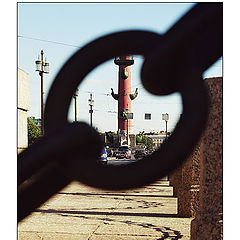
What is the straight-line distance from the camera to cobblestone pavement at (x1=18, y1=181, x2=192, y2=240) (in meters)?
5.55

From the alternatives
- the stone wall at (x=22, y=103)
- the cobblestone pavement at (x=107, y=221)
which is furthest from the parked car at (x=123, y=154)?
the stone wall at (x=22, y=103)

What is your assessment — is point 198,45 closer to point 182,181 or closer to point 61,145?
point 61,145

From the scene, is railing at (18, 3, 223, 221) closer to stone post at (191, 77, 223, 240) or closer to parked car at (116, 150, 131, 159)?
stone post at (191, 77, 223, 240)

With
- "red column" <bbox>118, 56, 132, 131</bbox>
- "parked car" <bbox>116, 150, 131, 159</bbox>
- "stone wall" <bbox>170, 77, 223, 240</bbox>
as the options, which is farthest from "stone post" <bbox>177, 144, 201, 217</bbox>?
"red column" <bbox>118, 56, 132, 131</bbox>

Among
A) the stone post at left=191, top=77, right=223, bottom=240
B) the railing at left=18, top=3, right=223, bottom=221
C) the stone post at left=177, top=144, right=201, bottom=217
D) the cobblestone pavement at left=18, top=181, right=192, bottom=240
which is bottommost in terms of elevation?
the cobblestone pavement at left=18, top=181, right=192, bottom=240

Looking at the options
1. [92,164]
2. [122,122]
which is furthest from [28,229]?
[122,122]

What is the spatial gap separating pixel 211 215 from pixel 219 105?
98 cm

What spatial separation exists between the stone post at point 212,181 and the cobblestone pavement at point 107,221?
727 millimetres

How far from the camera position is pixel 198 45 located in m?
0.47

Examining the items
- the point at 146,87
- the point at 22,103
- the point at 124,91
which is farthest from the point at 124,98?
the point at 146,87

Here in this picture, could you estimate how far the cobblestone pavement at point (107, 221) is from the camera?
219 inches

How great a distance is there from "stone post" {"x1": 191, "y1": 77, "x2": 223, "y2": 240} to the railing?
3.26m

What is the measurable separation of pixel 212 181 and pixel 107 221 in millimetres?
3030

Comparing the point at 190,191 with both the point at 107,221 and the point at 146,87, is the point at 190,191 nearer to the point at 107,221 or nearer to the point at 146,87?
the point at 107,221
